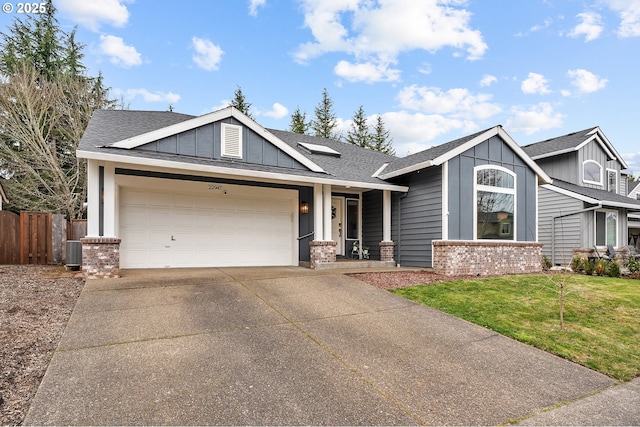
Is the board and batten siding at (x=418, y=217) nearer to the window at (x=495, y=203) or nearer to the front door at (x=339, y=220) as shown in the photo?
the window at (x=495, y=203)

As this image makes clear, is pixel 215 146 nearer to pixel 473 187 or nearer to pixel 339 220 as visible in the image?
pixel 339 220

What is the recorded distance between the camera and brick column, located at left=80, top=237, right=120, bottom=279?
7.29 m

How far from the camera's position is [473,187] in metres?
10.4

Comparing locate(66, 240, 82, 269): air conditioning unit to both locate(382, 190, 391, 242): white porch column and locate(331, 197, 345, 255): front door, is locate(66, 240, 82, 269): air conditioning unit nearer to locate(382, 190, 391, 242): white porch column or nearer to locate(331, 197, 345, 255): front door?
locate(331, 197, 345, 255): front door

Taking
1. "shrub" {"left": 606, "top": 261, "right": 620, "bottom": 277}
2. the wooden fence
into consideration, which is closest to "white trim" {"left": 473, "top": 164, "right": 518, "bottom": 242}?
"shrub" {"left": 606, "top": 261, "right": 620, "bottom": 277}

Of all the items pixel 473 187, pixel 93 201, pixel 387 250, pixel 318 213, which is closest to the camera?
pixel 93 201

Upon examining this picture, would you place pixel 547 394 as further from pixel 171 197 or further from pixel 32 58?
pixel 32 58

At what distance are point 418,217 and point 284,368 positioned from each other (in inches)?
317

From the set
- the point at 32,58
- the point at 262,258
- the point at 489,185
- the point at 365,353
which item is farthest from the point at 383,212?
the point at 32,58

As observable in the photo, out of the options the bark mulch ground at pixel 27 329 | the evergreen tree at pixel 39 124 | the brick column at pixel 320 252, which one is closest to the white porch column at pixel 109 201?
the bark mulch ground at pixel 27 329

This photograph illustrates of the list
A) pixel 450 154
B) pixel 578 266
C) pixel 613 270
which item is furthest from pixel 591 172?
pixel 450 154

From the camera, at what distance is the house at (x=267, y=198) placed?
27.1 feet

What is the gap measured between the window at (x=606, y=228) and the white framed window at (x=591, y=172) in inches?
89.7

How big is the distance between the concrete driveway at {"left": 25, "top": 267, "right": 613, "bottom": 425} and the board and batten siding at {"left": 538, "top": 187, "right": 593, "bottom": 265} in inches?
483
